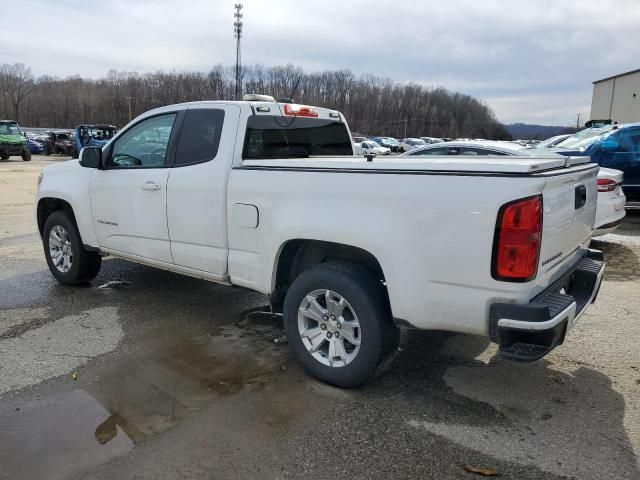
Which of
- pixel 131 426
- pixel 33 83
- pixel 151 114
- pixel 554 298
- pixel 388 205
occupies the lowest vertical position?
pixel 131 426

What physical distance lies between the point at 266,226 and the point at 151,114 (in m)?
1.96

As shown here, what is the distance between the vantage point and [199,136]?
4426mm

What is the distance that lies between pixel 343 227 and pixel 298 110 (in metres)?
1.92

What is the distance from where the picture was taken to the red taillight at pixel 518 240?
2.72 meters

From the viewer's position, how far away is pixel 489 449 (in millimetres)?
2896

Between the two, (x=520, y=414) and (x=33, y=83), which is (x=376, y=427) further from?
(x=33, y=83)

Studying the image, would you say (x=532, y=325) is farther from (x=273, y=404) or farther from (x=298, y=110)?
(x=298, y=110)

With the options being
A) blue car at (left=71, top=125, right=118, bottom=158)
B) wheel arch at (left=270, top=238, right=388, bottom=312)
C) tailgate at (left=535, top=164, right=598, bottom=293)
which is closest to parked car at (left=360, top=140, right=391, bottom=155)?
wheel arch at (left=270, top=238, right=388, bottom=312)

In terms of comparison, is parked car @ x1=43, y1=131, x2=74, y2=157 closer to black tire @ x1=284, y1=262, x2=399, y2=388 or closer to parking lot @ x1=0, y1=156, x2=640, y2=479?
parking lot @ x1=0, y1=156, x2=640, y2=479

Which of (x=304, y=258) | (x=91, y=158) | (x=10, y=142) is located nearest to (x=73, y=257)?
(x=91, y=158)

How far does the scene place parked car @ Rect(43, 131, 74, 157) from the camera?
38.9m

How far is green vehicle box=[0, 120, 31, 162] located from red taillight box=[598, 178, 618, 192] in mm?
32244

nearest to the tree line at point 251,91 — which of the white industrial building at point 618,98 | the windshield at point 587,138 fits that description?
the white industrial building at point 618,98

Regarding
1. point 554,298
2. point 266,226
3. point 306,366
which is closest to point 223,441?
point 306,366
